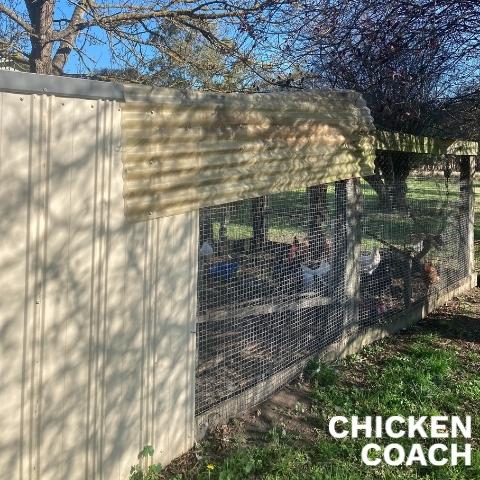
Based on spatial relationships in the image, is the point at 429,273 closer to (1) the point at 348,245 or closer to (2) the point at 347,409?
(1) the point at 348,245

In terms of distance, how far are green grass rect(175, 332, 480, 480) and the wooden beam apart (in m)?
2.17

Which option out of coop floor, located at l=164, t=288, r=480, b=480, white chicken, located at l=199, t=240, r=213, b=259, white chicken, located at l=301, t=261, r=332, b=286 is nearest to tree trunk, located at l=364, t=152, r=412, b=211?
white chicken, located at l=301, t=261, r=332, b=286

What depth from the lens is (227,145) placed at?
4336 mm

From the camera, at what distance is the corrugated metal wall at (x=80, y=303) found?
2.87 metres

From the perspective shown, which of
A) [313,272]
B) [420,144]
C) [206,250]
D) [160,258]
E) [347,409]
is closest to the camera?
[160,258]

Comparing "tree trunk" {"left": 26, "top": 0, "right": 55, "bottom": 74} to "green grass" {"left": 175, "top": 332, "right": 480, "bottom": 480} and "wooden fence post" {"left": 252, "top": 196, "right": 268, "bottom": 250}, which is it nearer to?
"wooden fence post" {"left": 252, "top": 196, "right": 268, "bottom": 250}

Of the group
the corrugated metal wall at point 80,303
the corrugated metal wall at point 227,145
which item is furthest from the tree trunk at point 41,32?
the corrugated metal wall at point 80,303

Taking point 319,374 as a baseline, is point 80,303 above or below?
above

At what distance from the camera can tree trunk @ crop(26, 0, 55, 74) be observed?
32.9 feet

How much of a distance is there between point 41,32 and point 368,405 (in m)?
8.24

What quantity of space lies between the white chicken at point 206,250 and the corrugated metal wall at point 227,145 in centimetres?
30

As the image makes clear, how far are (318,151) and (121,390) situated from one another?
2.95 m

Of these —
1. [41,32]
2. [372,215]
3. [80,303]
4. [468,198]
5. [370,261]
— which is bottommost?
[80,303]

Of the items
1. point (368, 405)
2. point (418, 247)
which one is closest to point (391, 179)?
point (418, 247)
